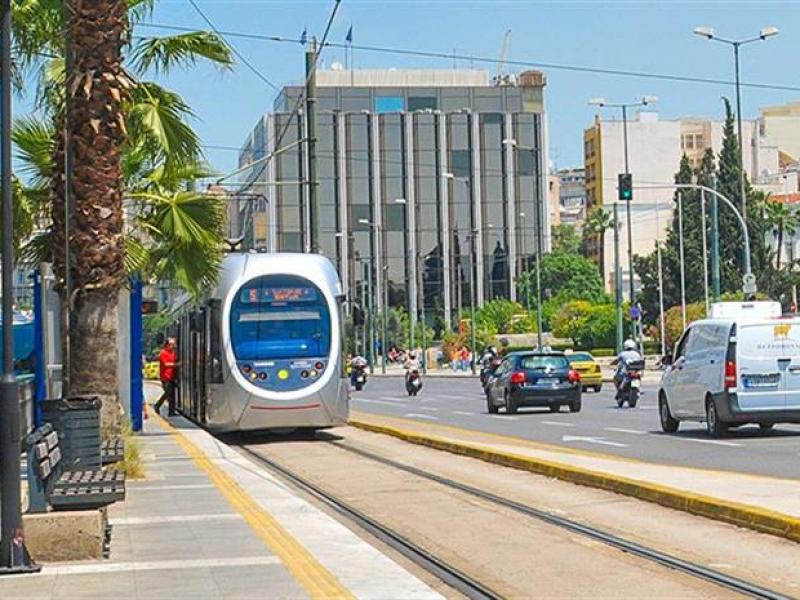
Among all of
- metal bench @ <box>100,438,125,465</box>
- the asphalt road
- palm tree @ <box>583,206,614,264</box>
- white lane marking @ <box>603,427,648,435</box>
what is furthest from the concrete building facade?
metal bench @ <box>100,438,125,465</box>

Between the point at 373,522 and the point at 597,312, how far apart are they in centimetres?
8987

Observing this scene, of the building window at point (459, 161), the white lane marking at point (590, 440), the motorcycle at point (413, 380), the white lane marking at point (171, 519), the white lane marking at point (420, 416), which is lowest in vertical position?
the white lane marking at point (171, 519)

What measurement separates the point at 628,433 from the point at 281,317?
668 centimetres

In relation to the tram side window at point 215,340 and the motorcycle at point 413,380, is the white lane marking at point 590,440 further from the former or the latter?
the motorcycle at point 413,380

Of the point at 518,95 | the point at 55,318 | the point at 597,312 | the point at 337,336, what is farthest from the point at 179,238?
the point at 518,95

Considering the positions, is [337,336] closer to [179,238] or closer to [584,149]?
[179,238]

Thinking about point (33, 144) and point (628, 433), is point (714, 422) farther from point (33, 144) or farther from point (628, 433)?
point (33, 144)

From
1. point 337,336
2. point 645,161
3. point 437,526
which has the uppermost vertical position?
point 645,161

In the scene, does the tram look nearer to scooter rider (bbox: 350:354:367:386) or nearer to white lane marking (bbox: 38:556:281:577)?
white lane marking (bbox: 38:556:281:577)

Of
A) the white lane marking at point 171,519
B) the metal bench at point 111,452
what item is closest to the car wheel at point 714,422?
the metal bench at point 111,452

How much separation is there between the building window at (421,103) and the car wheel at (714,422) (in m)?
106

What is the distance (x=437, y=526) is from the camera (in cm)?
1423

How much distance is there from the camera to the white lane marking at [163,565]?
11078 mm

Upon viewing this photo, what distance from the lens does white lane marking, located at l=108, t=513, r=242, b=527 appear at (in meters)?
14.2
